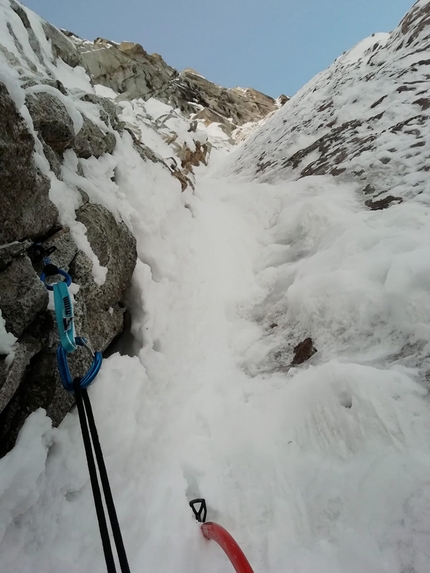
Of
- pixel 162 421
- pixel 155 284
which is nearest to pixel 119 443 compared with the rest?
pixel 162 421

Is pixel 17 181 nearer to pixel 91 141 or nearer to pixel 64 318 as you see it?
pixel 64 318

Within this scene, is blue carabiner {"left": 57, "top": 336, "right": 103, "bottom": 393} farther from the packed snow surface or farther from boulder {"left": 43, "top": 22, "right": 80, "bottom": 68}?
boulder {"left": 43, "top": 22, "right": 80, "bottom": 68}

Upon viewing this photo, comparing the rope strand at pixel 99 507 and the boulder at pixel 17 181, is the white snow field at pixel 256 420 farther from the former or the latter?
the rope strand at pixel 99 507

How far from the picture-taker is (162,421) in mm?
3111

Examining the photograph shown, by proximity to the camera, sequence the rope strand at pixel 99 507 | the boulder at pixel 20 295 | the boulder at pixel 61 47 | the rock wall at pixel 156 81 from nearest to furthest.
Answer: the rope strand at pixel 99 507
the boulder at pixel 20 295
the boulder at pixel 61 47
the rock wall at pixel 156 81

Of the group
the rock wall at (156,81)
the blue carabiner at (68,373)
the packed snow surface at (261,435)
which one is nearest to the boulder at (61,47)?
the packed snow surface at (261,435)

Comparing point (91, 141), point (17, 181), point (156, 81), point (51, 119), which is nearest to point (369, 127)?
point (91, 141)

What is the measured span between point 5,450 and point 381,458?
94.5 inches

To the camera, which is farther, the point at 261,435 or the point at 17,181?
the point at 261,435

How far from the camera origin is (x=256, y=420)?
3.09 metres

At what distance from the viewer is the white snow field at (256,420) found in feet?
6.72

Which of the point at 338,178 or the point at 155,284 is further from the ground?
the point at 338,178

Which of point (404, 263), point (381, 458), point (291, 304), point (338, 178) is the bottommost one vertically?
point (381, 458)

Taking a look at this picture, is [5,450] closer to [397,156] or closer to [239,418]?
[239,418]
